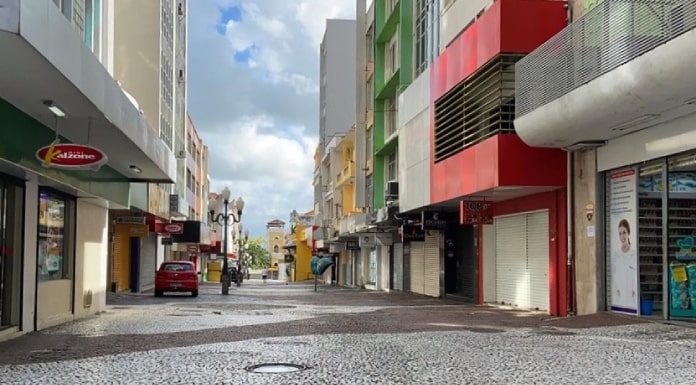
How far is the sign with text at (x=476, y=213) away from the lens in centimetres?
2073

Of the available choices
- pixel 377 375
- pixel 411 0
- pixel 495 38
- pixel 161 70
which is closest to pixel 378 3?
pixel 411 0

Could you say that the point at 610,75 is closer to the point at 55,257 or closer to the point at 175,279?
the point at 55,257

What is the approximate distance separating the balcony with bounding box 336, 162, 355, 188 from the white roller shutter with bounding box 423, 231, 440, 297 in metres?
19.7

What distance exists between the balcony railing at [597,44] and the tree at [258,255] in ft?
505

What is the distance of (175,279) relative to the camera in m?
29.9

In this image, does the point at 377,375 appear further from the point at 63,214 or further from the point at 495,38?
the point at 495,38

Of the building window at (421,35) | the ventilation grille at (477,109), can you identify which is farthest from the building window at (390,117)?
the ventilation grille at (477,109)

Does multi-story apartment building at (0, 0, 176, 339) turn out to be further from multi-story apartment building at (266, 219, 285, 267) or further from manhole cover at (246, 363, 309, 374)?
multi-story apartment building at (266, 219, 285, 267)

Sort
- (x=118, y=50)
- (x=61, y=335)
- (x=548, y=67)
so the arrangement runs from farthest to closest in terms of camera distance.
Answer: (x=118, y=50)
(x=548, y=67)
(x=61, y=335)

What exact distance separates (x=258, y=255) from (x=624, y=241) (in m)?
160

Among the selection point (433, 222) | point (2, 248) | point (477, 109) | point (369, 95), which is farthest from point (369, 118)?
point (2, 248)

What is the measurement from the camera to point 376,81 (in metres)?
38.5

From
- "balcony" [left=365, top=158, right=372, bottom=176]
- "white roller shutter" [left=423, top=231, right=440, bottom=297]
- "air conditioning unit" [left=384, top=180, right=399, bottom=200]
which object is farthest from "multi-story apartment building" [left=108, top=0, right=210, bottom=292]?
"white roller shutter" [left=423, top=231, right=440, bottom=297]

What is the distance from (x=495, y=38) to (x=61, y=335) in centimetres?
1138
